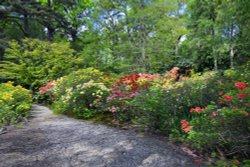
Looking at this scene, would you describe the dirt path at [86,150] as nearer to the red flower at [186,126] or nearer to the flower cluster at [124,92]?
the red flower at [186,126]

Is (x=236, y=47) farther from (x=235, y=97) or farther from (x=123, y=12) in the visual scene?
(x=235, y=97)

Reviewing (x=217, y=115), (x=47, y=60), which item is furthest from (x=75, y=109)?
(x=47, y=60)

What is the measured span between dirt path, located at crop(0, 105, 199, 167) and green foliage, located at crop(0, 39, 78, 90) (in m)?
7.07

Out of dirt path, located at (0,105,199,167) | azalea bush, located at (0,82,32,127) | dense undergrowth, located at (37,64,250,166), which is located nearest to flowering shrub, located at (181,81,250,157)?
dense undergrowth, located at (37,64,250,166)

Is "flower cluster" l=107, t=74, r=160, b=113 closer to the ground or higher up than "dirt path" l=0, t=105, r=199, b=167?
higher up

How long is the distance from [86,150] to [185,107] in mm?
1856

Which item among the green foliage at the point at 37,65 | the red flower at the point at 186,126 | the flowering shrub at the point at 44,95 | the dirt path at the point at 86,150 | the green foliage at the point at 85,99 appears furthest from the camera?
the green foliage at the point at 37,65

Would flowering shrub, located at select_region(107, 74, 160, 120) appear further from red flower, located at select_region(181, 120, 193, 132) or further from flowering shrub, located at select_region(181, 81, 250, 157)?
flowering shrub, located at select_region(181, 81, 250, 157)

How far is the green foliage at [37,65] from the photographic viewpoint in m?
10.2

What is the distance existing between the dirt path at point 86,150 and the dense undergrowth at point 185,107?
370mm

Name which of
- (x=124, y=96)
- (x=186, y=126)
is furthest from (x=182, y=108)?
(x=124, y=96)

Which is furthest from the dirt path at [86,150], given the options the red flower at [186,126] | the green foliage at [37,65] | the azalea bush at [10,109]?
the green foliage at [37,65]

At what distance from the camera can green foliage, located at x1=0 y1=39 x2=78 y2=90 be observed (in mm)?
10156

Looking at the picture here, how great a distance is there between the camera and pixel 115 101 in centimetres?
417
